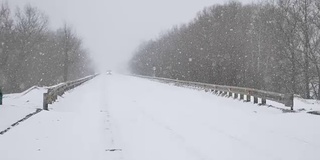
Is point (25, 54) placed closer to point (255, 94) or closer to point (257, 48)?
point (257, 48)

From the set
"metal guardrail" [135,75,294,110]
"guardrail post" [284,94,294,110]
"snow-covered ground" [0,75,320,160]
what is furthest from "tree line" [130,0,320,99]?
"snow-covered ground" [0,75,320,160]

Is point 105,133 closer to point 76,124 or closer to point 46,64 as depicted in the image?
point 76,124

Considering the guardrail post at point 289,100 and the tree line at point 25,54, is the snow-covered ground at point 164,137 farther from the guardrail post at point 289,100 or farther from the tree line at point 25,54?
the tree line at point 25,54

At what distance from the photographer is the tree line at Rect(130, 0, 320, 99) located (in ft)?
126

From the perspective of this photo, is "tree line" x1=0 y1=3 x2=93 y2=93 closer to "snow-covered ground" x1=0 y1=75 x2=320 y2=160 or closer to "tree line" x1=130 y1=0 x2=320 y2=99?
"tree line" x1=130 y1=0 x2=320 y2=99

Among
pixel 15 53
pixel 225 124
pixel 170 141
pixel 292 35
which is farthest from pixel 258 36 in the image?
pixel 170 141

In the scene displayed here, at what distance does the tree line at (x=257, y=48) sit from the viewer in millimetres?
38441

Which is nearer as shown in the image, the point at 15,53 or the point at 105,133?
the point at 105,133

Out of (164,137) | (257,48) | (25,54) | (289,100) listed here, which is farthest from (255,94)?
(25,54)

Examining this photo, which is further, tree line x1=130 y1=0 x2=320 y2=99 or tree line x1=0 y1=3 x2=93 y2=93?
tree line x1=0 y1=3 x2=93 y2=93

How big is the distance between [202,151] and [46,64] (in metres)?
76.2

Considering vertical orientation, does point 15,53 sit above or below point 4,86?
above

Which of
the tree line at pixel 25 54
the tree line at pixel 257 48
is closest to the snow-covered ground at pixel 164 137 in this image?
the tree line at pixel 257 48

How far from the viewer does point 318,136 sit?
1041 cm
